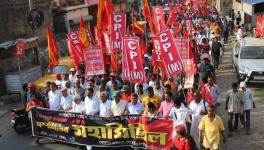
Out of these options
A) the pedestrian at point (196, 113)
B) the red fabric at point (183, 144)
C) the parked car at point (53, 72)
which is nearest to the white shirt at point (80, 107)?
the pedestrian at point (196, 113)

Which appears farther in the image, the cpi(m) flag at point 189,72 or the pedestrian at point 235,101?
the cpi(m) flag at point 189,72

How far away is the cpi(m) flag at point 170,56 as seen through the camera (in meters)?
11.5

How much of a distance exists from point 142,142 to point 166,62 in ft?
7.08

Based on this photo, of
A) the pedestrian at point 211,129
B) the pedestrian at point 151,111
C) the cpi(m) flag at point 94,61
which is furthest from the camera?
the cpi(m) flag at point 94,61

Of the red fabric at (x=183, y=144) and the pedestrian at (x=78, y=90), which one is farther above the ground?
the pedestrian at (x=78, y=90)

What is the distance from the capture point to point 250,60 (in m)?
17.6

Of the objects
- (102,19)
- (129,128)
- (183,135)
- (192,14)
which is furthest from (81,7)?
(183,135)

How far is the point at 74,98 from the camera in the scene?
11.9 meters

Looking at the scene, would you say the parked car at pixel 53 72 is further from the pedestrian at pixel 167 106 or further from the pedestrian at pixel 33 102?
the pedestrian at pixel 167 106

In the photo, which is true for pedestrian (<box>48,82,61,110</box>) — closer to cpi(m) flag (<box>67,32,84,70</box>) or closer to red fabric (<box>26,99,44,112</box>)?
red fabric (<box>26,99,44,112</box>)

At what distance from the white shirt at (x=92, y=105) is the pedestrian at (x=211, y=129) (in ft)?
10.9

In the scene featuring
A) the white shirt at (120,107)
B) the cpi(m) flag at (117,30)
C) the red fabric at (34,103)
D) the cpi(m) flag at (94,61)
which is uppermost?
the cpi(m) flag at (117,30)

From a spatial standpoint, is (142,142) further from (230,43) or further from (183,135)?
(230,43)

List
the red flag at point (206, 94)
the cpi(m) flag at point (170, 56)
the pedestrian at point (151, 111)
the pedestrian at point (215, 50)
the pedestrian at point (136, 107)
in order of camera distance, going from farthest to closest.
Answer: the pedestrian at point (215, 50), the red flag at point (206, 94), the cpi(m) flag at point (170, 56), the pedestrian at point (136, 107), the pedestrian at point (151, 111)
